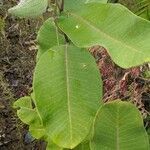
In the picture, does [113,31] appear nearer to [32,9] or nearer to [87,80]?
[87,80]

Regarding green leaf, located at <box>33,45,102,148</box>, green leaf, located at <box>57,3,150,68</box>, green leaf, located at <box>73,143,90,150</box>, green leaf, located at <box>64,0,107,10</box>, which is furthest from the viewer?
green leaf, located at <box>73,143,90,150</box>

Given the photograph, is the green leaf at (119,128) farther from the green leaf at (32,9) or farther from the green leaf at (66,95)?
the green leaf at (32,9)

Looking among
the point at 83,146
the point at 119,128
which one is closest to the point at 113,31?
the point at 119,128

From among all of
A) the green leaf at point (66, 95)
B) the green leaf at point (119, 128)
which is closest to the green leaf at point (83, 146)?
the green leaf at point (119, 128)

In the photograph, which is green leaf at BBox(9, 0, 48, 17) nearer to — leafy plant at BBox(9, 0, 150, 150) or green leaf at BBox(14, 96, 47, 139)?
leafy plant at BBox(9, 0, 150, 150)

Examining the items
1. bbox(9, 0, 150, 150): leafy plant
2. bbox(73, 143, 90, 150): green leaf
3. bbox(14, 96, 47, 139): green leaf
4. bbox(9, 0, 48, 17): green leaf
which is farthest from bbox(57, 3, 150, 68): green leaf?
bbox(14, 96, 47, 139): green leaf

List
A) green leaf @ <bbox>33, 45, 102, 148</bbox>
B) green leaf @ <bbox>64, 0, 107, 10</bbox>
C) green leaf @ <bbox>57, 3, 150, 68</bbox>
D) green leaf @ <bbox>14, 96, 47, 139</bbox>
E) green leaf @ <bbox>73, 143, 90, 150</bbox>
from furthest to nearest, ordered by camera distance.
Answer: green leaf @ <bbox>14, 96, 47, 139</bbox> < green leaf @ <bbox>73, 143, 90, 150</bbox> < green leaf @ <bbox>64, 0, 107, 10</bbox> < green leaf @ <bbox>33, 45, 102, 148</bbox> < green leaf @ <bbox>57, 3, 150, 68</bbox>
